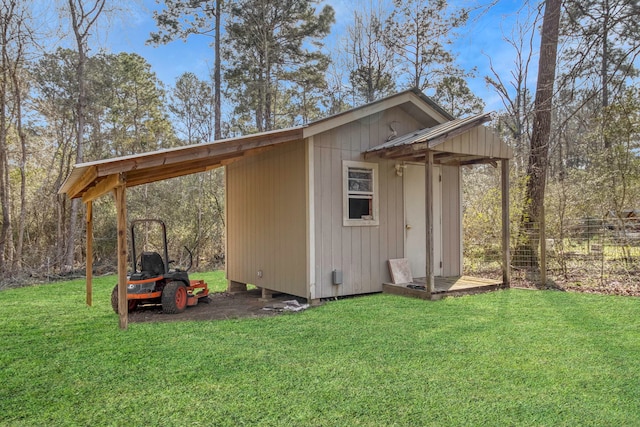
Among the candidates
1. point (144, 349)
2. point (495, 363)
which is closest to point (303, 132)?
point (144, 349)

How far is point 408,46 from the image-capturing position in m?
14.8

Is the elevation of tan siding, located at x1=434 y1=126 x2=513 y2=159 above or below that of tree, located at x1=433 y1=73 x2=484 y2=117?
below

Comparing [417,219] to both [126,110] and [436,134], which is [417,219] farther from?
[126,110]

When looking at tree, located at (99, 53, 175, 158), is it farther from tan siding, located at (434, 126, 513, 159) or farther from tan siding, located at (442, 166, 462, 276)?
tan siding, located at (434, 126, 513, 159)

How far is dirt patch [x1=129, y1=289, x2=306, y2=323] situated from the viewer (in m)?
5.12

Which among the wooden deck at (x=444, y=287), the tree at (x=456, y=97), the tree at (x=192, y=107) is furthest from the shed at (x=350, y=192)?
the tree at (x=192, y=107)

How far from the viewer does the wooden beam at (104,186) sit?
4246 mm

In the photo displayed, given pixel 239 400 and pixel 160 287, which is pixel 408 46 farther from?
pixel 239 400

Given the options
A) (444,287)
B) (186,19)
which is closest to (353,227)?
(444,287)

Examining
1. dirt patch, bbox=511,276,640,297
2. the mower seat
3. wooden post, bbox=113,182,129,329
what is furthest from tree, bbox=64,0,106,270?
dirt patch, bbox=511,276,640,297

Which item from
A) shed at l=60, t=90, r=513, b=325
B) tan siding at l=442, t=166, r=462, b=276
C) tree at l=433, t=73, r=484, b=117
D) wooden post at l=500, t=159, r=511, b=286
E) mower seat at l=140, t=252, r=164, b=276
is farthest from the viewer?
tree at l=433, t=73, r=484, b=117

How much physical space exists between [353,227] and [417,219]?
1338mm

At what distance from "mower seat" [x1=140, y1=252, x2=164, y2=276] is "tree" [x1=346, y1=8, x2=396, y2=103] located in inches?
444

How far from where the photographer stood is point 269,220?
6.52 meters
